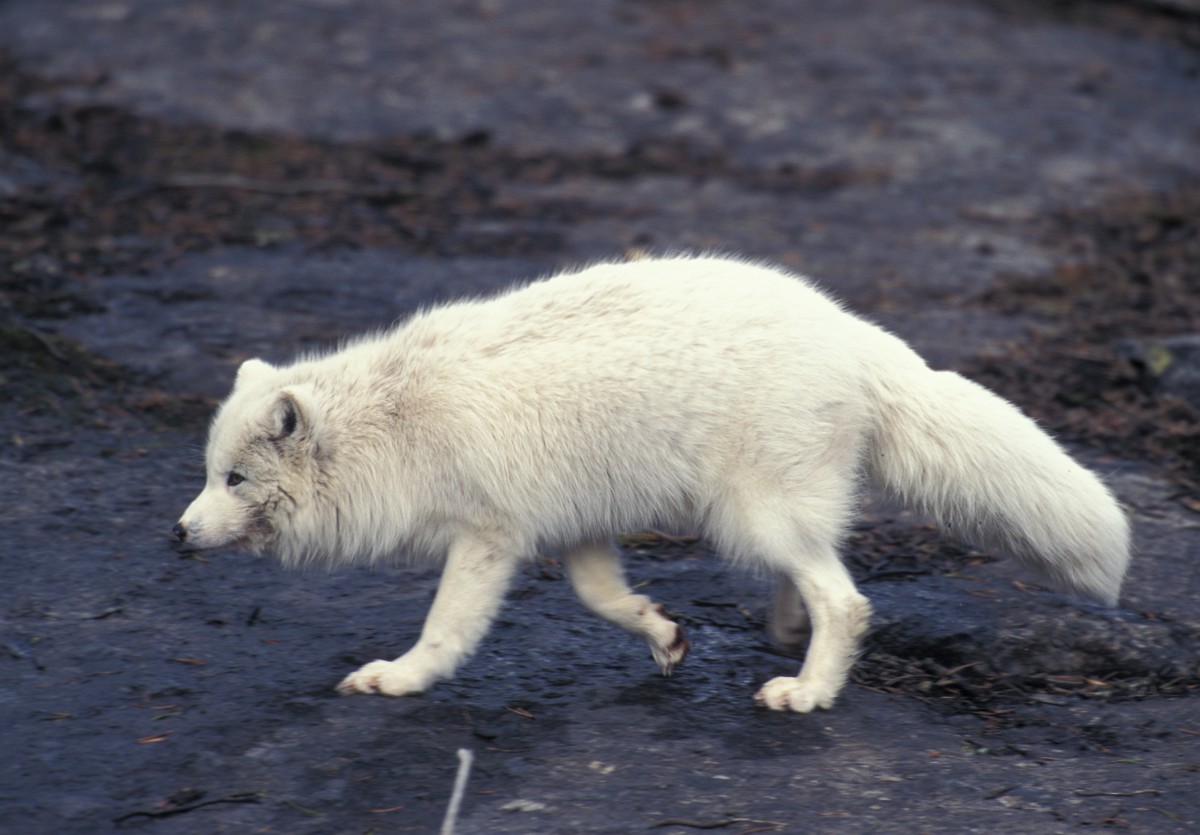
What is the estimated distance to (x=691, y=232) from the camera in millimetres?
9594

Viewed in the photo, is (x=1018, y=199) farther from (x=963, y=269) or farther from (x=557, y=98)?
(x=557, y=98)

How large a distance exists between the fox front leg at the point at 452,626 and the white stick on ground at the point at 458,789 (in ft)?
1.27

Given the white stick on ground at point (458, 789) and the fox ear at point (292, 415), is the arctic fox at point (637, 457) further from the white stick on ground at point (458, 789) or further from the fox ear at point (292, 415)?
the white stick on ground at point (458, 789)

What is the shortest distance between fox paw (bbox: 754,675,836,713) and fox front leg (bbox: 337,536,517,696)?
93 centimetres

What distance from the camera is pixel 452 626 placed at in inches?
176

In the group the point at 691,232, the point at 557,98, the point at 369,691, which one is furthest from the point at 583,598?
the point at 557,98

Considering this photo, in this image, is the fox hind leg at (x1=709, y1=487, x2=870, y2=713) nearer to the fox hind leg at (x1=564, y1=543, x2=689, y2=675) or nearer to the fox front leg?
the fox hind leg at (x1=564, y1=543, x2=689, y2=675)

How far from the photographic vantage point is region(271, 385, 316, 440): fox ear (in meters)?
4.55

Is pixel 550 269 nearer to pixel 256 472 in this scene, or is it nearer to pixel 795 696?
pixel 256 472

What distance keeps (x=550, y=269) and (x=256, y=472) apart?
4319 millimetres

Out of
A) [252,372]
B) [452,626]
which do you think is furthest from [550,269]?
[452,626]

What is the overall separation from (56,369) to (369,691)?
3359 mm

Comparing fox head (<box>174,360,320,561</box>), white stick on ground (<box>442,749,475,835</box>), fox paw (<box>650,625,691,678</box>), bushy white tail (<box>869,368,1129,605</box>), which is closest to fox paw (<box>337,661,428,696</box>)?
white stick on ground (<box>442,749,475,835</box>)

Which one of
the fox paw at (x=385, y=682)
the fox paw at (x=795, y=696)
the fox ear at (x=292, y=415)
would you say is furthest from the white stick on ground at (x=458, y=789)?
the fox ear at (x=292, y=415)
